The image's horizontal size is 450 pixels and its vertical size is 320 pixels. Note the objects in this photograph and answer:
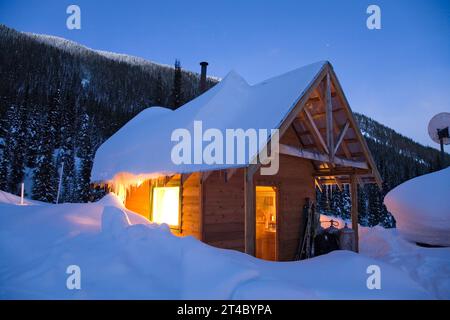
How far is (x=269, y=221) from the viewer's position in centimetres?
1207

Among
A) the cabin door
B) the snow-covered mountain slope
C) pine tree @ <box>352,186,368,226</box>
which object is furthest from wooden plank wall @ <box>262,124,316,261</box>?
the snow-covered mountain slope

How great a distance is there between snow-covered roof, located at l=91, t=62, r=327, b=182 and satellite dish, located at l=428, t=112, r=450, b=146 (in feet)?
45.9

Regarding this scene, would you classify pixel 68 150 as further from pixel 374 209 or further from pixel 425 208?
pixel 374 209

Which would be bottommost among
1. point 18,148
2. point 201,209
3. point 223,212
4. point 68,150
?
point 223,212

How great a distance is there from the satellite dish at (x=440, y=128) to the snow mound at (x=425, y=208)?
472cm

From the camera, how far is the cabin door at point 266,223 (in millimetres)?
10844

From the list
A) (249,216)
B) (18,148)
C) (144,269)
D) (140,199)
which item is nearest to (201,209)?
(249,216)

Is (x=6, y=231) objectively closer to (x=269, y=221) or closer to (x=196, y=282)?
(x=196, y=282)

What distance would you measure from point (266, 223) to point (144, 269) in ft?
25.9

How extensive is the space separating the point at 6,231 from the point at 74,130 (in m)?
44.1

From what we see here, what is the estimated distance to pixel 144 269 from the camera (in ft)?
15.6

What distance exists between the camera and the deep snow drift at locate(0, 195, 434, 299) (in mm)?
4230

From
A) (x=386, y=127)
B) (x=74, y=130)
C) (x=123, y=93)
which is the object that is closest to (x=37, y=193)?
(x=74, y=130)

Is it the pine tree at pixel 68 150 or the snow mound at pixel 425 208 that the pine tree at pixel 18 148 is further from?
the snow mound at pixel 425 208
